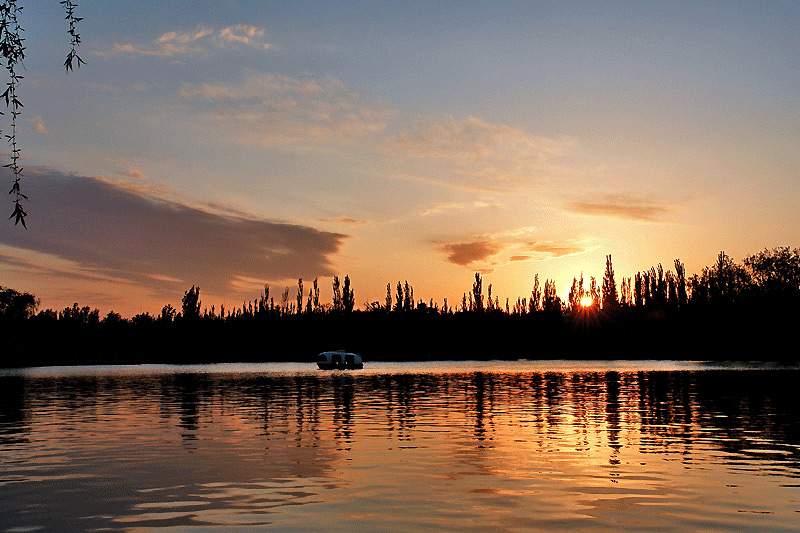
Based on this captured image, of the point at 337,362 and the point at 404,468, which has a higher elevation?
the point at 337,362

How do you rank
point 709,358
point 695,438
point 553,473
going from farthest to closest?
point 709,358 → point 695,438 → point 553,473

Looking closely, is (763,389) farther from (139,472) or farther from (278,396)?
(139,472)

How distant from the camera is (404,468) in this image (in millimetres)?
24859

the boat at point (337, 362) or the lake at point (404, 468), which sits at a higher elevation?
the boat at point (337, 362)

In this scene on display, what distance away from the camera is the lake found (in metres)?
17.4

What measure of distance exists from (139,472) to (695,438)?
2345 centimetres

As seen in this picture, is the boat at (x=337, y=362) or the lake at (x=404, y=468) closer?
the lake at (x=404, y=468)

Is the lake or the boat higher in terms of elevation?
the boat

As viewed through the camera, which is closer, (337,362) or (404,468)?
(404,468)

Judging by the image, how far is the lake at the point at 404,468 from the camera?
17.4m

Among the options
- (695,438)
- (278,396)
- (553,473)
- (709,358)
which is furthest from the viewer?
(709,358)

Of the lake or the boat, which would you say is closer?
the lake

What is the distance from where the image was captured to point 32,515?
17484mm

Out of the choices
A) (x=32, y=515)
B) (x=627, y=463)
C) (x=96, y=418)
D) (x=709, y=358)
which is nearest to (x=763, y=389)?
(x=627, y=463)
